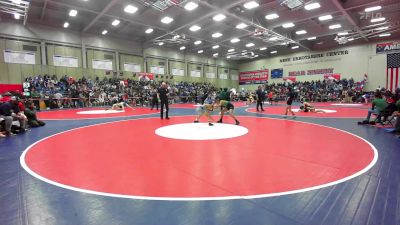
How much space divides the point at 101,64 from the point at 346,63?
27.8 metres

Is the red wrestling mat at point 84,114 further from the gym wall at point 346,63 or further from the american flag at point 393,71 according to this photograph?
the american flag at point 393,71

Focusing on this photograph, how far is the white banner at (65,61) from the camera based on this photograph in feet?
68.6

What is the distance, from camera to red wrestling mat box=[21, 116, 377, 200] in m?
3.01

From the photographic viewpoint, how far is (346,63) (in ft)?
90.2

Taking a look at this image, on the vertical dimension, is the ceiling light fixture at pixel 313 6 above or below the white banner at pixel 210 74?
above

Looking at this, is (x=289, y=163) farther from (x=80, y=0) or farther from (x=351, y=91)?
(x=351, y=91)

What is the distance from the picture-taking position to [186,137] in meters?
6.16

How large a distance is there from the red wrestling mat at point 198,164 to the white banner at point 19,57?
1747 cm

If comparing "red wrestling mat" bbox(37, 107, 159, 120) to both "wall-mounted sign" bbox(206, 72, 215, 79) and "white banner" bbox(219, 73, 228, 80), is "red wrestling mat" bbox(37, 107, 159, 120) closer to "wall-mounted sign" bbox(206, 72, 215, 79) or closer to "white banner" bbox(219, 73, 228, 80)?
"wall-mounted sign" bbox(206, 72, 215, 79)

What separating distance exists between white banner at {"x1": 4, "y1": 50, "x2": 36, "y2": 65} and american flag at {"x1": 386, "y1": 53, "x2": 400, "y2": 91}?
34.2 meters

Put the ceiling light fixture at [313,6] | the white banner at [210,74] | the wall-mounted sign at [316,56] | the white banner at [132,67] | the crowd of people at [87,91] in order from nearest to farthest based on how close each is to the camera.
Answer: the ceiling light fixture at [313,6] < the crowd of people at [87,91] < the white banner at [132,67] < the wall-mounted sign at [316,56] < the white banner at [210,74]

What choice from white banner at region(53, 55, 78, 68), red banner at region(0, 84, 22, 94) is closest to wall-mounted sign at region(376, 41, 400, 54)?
white banner at region(53, 55, 78, 68)

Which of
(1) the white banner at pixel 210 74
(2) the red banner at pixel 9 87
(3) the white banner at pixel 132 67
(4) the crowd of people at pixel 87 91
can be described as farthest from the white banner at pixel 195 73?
(2) the red banner at pixel 9 87

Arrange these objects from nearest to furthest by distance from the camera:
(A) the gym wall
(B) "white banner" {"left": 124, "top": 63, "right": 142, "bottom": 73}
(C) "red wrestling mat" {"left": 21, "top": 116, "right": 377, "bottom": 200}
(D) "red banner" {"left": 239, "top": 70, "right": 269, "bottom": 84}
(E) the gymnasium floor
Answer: (E) the gymnasium floor < (C) "red wrestling mat" {"left": 21, "top": 116, "right": 377, "bottom": 200} < (A) the gym wall < (B) "white banner" {"left": 124, "top": 63, "right": 142, "bottom": 73} < (D) "red banner" {"left": 239, "top": 70, "right": 269, "bottom": 84}
